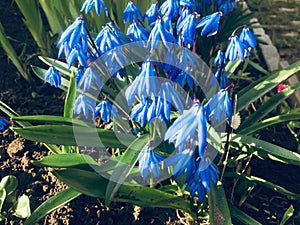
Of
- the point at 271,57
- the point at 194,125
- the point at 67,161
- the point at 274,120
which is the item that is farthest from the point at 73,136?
the point at 271,57

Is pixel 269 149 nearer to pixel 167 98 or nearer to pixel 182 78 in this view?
pixel 182 78

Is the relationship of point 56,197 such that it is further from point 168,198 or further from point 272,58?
point 272,58

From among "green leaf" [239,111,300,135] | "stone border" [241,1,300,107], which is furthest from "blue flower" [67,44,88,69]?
"stone border" [241,1,300,107]

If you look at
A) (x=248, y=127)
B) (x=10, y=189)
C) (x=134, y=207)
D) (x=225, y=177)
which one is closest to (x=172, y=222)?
(x=134, y=207)

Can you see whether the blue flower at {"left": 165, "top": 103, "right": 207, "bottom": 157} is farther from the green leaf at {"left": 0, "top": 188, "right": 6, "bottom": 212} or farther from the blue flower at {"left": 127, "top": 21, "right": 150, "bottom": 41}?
the green leaf at {"left": 0, "top": 188, "right": 6, "bottom": 212}

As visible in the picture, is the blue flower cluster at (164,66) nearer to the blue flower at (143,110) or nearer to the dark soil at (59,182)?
the blue flower at (143,110)

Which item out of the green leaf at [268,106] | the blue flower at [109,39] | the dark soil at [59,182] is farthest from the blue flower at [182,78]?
the dark soil at [59,182]
